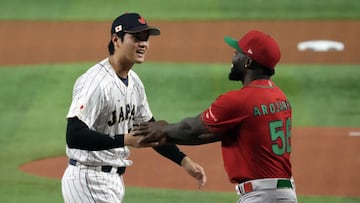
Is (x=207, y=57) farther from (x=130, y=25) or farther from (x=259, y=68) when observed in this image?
(x=259, y=68)

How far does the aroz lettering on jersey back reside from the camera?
6.61 meters

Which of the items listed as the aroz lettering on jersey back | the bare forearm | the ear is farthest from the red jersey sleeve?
the aroz lettering on jersey back

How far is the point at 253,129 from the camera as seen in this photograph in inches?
239

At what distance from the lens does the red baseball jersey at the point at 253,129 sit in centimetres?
605

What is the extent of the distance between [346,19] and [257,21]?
6.52ft

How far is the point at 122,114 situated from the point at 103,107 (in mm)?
197

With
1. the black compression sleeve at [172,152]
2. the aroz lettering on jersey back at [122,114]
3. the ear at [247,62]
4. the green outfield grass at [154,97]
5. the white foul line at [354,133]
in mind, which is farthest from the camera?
the white foul line at [354,133]

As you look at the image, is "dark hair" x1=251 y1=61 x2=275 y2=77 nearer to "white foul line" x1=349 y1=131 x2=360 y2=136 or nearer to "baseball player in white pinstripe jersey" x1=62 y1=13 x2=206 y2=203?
"baseball player in white pinstripe jersey" x1=62 y1=13 x2=206 y2=203

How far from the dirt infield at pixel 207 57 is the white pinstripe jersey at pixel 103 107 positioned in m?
4.10

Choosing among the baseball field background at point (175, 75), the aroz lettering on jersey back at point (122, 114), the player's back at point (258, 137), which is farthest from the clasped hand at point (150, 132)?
the baseball field background at point (175, 75)

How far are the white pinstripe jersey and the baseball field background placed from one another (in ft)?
11.3

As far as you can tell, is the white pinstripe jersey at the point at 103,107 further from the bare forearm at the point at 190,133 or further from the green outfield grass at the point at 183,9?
the green outfield grass at the point at 183,9

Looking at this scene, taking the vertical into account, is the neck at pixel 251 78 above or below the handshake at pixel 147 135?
above

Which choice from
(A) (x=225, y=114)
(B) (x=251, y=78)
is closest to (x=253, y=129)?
(A) (x=225, y=114)
